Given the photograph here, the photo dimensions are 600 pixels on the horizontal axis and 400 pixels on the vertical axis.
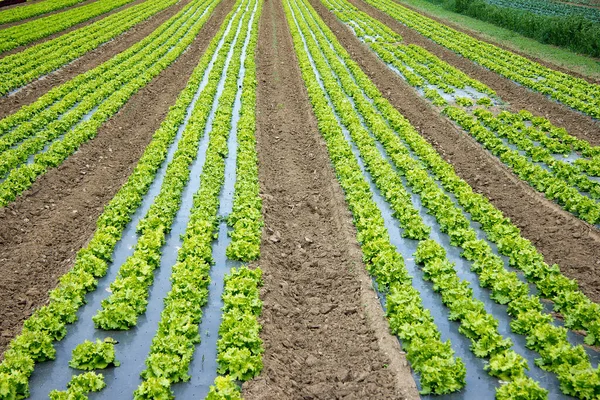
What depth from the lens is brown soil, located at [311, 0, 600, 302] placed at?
405 inches

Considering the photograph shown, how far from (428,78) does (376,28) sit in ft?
46.8

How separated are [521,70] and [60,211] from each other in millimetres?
22762

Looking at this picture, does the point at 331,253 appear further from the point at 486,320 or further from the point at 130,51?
the point at 130,51

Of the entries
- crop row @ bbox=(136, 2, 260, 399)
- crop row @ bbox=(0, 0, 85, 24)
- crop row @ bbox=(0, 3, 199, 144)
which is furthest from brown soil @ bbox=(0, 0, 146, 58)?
crop row @ bbox=(136, 2, 260, 399)

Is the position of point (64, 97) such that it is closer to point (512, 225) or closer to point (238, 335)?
point (238, 335)

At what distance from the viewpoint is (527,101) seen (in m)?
20.2

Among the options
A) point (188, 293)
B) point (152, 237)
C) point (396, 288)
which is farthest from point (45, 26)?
point (396, 288)

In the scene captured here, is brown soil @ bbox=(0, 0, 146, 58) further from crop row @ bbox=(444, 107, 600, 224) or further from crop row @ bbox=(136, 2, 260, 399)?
crop row @ bbox=(444, 107, 600, 224)

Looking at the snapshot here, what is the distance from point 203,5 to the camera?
46.0m

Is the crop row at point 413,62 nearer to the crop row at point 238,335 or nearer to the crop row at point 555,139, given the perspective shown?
the crop row at point 555,139

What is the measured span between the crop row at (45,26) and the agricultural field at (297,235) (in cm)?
794

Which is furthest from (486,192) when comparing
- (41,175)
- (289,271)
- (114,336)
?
(41,175)

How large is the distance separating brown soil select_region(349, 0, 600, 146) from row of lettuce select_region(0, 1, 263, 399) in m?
12.1

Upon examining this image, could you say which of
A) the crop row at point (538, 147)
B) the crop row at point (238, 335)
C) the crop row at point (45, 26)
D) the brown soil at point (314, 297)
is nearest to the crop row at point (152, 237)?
the crop row at point (238, 335)
